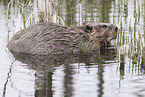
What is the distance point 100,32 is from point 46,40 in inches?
58.4

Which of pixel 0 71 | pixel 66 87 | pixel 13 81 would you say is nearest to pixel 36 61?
pixel 0 71

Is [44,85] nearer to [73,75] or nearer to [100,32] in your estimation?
[73,75]

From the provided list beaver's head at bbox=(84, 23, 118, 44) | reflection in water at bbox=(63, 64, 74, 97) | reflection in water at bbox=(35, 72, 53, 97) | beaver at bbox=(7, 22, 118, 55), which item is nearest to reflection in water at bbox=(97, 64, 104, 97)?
reflection in water at bbox=(63, 64, 74, 97)

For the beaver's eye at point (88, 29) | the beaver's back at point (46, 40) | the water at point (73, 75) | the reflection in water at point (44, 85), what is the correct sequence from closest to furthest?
the reflection in water at point (44, 85)
the water at point (73, 75)
the beaver's back at point (46, 40)
the beaver's eye at point (88, 29)

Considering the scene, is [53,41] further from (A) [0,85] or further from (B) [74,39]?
(A) [0,85]

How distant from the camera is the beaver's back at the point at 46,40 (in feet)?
24.7

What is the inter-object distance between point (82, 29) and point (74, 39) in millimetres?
406

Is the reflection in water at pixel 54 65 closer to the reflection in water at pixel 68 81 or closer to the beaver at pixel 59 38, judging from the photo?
the reflection in water at pixel 68 81

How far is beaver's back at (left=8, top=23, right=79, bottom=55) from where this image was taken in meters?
7.53

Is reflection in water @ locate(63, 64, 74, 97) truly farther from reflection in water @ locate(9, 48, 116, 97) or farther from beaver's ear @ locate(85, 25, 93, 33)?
beaver's ear @ locate(85, 25, 93, 33)

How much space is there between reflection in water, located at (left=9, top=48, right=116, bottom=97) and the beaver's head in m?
0.35

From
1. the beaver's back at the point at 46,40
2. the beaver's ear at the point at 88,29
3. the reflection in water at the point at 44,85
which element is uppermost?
the beaver's ear at the point at 88,29

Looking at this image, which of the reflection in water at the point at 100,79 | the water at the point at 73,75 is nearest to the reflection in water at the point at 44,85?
the water at the point at 73,75

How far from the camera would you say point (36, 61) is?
22.7ft
